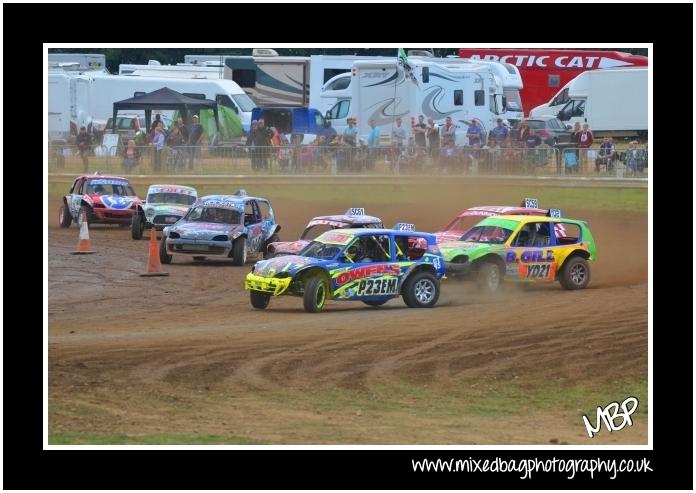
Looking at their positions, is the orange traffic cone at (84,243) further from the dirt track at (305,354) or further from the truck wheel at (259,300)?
the truck wheel at (259,300)

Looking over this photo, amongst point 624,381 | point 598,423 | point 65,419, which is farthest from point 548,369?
point 65,419

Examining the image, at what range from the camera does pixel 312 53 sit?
4584cm

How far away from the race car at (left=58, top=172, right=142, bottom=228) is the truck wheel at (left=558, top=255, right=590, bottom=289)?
39.1 ft

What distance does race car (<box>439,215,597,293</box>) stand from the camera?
20500 mm

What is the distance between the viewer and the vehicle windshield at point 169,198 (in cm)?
2841

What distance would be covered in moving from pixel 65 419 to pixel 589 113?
3477 centimetres

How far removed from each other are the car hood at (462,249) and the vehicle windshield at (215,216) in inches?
199

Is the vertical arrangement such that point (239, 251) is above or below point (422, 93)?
below

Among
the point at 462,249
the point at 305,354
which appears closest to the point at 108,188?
the point at 462,249

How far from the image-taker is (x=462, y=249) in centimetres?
2055

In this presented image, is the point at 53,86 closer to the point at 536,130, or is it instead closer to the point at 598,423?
the point at 536,130

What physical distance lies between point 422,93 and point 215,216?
16.9 m

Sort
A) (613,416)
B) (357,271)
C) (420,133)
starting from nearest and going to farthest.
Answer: (613,416), (357,271), (420,133)

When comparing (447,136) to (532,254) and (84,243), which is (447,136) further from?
(532,254)
